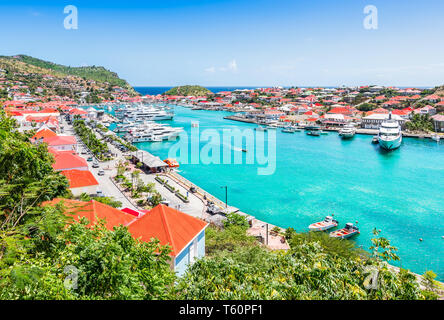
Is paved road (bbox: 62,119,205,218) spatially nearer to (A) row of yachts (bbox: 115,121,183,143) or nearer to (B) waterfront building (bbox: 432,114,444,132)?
(A) row of yachts (bbox: 115,121,183,143)

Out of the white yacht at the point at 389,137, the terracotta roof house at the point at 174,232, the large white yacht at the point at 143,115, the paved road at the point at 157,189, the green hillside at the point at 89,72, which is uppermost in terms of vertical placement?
the green hillside at the point at 89,72

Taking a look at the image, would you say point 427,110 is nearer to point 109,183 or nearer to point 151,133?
point 151,133

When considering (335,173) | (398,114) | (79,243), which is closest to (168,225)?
(79,243)

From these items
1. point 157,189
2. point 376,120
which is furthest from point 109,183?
point 376,120

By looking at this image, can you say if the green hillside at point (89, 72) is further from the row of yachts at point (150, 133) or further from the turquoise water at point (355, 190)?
the turquoise water at point (355, 190)

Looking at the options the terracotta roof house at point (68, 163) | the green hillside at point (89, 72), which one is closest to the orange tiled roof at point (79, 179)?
the terracotta roof house at point (68, 163)
